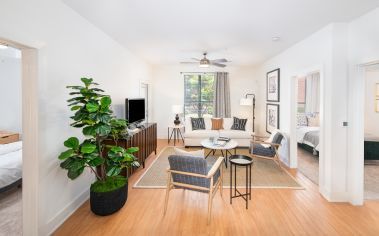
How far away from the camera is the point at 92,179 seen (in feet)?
10.7

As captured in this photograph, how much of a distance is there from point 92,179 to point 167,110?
4.31 metres

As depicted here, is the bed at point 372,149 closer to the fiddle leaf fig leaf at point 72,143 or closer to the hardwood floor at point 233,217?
the hardwood floor at point 233,217

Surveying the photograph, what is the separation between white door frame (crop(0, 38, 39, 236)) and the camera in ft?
6.66

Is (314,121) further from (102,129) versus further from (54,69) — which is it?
(54,69)

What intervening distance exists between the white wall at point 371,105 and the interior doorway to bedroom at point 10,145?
791 centimetres

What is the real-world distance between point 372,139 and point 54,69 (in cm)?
630

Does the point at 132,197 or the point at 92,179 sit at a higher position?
the point at 92,179

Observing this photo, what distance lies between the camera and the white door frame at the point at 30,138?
6.66 ft

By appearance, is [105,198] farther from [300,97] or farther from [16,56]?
[300,97]

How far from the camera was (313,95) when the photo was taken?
702 cm

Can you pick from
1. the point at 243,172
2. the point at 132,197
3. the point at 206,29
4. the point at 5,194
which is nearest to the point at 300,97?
the point at 243,172

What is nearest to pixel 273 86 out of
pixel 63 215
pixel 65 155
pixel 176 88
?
pixel 176 88

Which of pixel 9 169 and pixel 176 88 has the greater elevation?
pixel 176 88

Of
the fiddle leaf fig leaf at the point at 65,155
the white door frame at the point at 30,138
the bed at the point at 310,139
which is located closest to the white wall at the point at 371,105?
the bed at the point at 310,139
